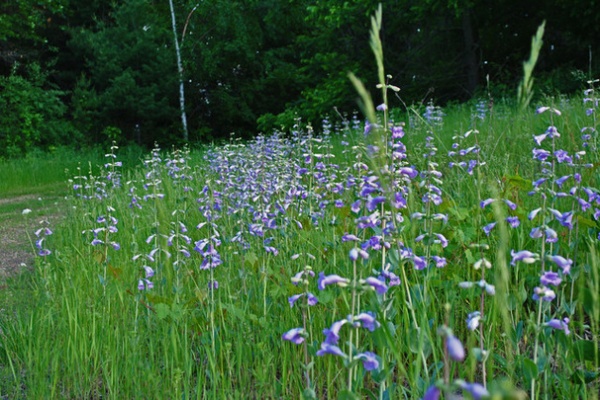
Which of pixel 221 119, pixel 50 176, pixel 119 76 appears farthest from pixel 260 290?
pixel 221 119

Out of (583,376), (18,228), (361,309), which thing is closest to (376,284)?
(583,376)

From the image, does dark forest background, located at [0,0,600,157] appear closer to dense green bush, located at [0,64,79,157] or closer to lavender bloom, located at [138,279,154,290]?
dense green bush, located at [0,64,79,157]

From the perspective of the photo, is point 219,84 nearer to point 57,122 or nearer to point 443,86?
point 57,122

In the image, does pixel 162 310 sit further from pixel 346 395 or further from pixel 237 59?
pixel 237 59

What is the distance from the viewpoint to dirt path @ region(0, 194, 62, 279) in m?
5.92

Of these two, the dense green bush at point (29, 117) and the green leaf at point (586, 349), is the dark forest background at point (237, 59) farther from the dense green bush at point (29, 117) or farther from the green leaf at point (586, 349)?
the green leaf at point (586, 349)

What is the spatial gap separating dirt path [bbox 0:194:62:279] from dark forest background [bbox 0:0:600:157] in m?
8.53

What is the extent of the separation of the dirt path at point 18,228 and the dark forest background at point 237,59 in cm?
853

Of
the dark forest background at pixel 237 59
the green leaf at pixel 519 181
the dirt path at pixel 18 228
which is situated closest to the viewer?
the green leaf at pixel 519 181

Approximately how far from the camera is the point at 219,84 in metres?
22.5

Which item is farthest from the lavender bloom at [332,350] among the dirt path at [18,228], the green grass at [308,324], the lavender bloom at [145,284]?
the dirt path at [18,228]

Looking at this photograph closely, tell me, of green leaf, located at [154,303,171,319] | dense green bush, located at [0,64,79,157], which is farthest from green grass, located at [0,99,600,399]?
dense green bush, located at [0,64,79,157]

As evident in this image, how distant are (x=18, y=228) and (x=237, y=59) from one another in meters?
15.4

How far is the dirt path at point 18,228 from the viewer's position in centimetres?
592
